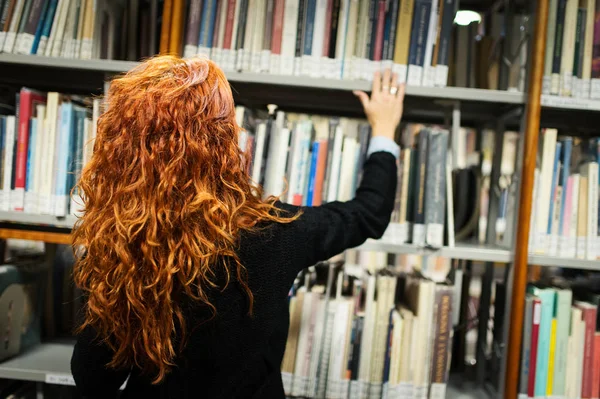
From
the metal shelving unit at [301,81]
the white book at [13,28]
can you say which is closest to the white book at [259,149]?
the metal shelving unit at [301,81]

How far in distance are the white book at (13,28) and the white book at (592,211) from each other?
165 cm

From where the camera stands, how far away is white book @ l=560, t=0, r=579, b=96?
49.4 inches

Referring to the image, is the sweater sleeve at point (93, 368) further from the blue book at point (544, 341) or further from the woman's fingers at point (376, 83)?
the blue book at point (544, 341)

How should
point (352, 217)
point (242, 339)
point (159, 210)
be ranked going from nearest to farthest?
point (159, 210) < point (242, 339) < point (352, 217)

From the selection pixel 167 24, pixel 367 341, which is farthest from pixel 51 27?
pixel 367 341

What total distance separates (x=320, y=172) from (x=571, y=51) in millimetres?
758

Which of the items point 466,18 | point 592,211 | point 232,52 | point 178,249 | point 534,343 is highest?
point 466,18

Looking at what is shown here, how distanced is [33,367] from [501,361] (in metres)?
1.33

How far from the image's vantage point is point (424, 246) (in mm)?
1256

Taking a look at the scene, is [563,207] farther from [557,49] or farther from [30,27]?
[30,27]

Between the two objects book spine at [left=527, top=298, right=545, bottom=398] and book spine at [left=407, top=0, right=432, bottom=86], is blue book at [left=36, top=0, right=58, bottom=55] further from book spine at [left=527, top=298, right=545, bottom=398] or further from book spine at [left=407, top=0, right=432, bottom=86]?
book spine at [left=527, top=298, right=545, bottom=398]

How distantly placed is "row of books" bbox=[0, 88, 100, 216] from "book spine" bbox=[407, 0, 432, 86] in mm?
890

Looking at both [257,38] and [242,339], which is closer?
[242,339]

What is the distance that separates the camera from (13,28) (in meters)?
1.32
